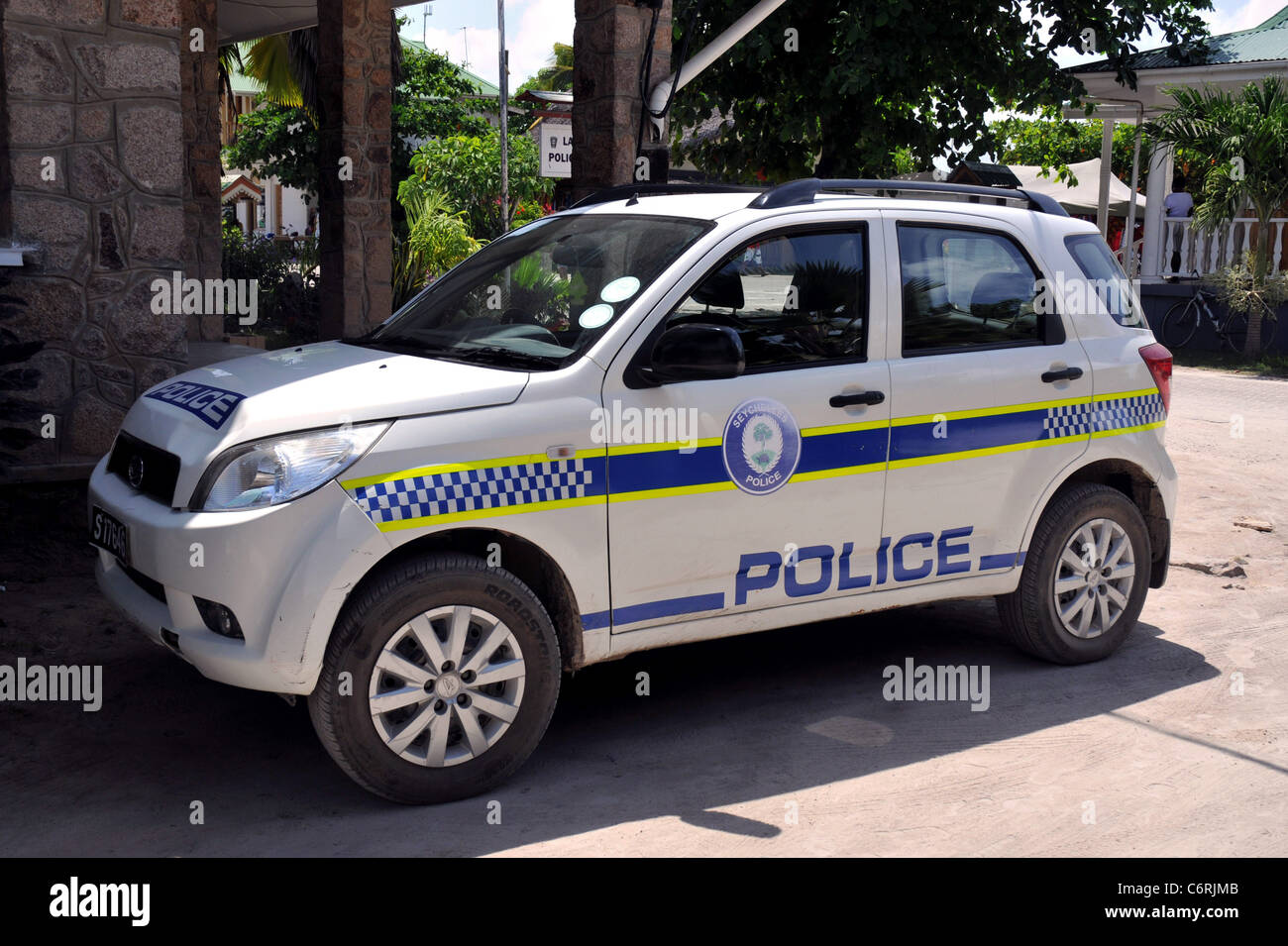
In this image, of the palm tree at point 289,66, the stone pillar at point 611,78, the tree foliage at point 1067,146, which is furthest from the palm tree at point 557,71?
the stone pillar at point 611,78

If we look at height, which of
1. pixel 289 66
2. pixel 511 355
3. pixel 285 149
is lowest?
pixel 511 355

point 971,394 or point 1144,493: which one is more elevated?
point 971,394

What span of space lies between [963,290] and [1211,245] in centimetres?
1806

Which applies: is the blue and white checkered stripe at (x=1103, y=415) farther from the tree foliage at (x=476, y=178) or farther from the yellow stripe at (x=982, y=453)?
the tree foliage at (x=476, y=178)

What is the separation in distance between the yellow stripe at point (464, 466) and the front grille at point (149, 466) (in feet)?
2.19

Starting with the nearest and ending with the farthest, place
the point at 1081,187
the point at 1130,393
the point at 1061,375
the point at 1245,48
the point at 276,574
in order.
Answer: the point at 276,574 → the point at 1061,375 → the point at 1130,393 → the point at 1245,48 → the point at 1081,187

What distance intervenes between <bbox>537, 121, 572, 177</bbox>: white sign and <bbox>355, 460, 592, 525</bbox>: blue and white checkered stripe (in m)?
6.27

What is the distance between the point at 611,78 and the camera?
353 inches

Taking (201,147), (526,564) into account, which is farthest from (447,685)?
(201,147)

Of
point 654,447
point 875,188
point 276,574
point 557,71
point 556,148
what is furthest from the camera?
point 557,71

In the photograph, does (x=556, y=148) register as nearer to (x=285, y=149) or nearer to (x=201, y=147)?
(x=201, y=147)

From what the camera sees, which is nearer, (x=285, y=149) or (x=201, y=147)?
(x=201, y=147)
